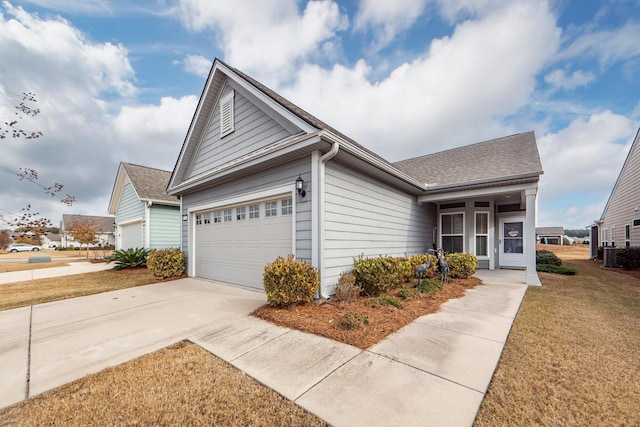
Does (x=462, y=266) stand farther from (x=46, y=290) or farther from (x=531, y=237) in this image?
(x=46, y=290)

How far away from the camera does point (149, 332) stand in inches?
155

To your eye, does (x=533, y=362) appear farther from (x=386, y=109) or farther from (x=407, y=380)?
(x=386, y=109)

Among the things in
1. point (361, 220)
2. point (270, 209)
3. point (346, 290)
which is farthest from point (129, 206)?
point (346, 290)

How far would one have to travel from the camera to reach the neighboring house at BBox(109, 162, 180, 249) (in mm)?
12789

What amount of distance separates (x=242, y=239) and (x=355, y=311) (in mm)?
3994

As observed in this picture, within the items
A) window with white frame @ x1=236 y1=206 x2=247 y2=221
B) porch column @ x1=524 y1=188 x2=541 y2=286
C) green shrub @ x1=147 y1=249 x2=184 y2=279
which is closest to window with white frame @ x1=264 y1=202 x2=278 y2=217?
window with white frame @ x1=236 y1=206 x2=247 y2=221

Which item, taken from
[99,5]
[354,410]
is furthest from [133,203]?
[354,410]

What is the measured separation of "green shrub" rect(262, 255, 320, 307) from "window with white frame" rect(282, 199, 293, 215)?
1442mm

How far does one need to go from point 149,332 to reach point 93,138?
5478mm

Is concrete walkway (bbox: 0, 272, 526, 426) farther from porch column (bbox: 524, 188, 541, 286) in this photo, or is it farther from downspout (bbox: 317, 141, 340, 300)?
porch column (bbox: 524, 188, 541, 286)

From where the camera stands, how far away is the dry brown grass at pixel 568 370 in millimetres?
2070

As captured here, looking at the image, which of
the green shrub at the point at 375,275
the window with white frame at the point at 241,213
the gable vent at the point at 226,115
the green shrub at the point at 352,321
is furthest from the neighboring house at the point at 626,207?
the gable vent at the point at 226,115

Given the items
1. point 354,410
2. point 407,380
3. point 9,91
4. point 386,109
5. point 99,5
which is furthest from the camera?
point 386,109

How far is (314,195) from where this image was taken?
16.9 ft
